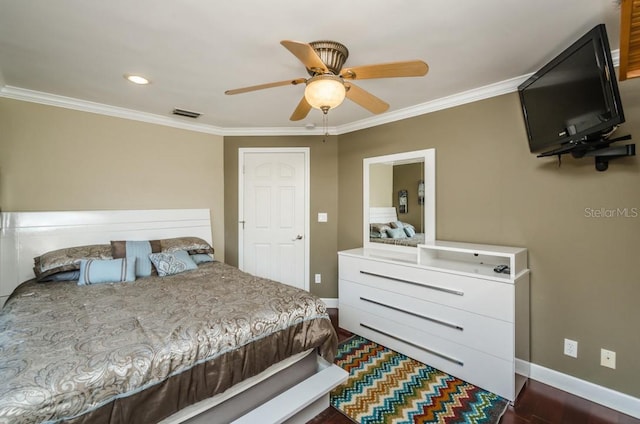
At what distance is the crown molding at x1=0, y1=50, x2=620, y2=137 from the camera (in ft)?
8.04

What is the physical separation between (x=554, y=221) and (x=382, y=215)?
1546 millimetres

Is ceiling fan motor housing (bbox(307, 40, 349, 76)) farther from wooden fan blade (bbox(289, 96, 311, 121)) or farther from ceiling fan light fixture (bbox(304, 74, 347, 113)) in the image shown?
wooden fan blade (bbox(289, 96, 311, 121))

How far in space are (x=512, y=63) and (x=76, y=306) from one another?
337 centimetres

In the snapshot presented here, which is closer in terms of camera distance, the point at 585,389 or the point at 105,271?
the point at 585,389

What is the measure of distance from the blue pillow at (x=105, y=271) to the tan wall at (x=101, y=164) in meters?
0.81

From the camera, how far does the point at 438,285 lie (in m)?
2.35

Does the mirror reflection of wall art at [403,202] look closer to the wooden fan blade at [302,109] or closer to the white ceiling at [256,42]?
the white ceiling at [256,42]

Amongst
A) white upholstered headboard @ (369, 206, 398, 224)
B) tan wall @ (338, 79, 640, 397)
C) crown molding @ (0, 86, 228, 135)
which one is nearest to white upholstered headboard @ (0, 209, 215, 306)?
crown molding @ (0, 86, 228, 135)

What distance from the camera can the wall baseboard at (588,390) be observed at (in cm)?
187

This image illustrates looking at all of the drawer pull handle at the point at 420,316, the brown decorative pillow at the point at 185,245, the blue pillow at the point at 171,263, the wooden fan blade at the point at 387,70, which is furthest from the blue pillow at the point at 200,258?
the wooden fan blade at the point at 387,70

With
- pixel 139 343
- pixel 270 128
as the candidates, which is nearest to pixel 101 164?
pixel 270 128

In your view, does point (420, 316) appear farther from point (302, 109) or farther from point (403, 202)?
point (302, 109)

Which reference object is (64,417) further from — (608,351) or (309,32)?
(608,351)

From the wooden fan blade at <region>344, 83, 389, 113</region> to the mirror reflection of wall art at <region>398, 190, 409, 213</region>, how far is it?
4.22 feet
